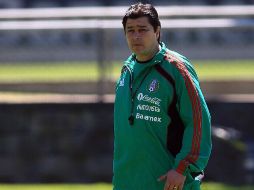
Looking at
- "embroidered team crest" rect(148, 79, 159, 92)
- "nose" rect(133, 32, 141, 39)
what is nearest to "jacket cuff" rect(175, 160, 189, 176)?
"embroidered team crest" rect(148, 79, 159, 92)

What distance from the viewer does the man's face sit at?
16.9 ft

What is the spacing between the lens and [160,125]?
5.15m

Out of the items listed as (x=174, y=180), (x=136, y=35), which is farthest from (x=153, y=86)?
(x=174, y=180)

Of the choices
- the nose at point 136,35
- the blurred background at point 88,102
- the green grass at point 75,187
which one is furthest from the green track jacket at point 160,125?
the blurred background at point 88,102

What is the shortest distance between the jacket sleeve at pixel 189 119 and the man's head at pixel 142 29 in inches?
6.8

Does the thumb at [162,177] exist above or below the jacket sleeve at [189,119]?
below

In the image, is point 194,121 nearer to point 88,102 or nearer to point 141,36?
point 141,36

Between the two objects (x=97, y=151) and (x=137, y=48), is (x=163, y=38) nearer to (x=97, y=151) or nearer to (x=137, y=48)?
(x=97, y=151)

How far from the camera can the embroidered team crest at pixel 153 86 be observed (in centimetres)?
514

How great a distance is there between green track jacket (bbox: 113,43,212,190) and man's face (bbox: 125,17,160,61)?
0.18 feet

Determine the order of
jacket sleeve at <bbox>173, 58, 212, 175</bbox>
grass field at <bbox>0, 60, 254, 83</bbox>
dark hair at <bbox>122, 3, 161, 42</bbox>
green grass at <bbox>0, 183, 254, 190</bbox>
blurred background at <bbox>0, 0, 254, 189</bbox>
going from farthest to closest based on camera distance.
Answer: grass field at <bbox>0, 60, 254, 83</bbox>
blurred background at <bbox>0, 0, 254, 189</bbox>
green grass at <bbox>0, 183, 254, 190</bbox>
dark hair at <bbox>122, 3, 161, 42</bbox>
jacket sleeve at <bbox>173, 58, 212, 175</bbox>

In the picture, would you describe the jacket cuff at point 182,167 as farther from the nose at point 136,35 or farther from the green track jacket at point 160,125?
the nose at point 136,35

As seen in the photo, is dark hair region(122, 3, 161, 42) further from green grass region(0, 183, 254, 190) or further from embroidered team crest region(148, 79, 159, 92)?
green grass region(0, 183, 254, 190)

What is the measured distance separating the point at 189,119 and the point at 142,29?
53 cm
